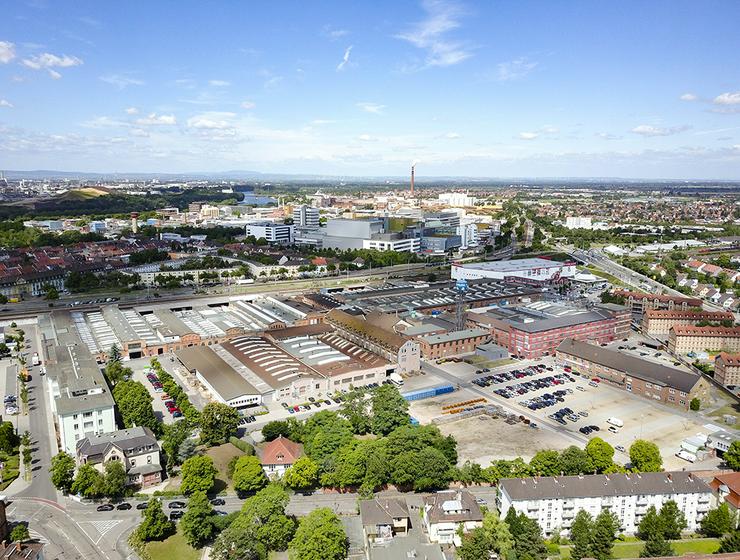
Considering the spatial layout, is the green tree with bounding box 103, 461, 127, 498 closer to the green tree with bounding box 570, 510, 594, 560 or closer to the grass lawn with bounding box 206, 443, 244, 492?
the grass lawn with bounding box 206, 443, 244, 492

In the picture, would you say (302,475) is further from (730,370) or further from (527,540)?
(730,370)

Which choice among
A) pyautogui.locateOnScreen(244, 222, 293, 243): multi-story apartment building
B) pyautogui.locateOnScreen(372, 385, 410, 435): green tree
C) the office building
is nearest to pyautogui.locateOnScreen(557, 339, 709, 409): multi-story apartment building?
pyautogui.locateOnScreen(372, 385, 410, 435): green tree

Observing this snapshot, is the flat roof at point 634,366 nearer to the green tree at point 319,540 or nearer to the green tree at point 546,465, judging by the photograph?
the green tree at point 546,465

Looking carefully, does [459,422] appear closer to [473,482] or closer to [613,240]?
[473,482]

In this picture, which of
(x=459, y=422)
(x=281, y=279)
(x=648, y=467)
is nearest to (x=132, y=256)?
(x=281, y=279)

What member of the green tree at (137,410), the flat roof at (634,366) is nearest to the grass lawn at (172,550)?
the green tree at (137,410)
